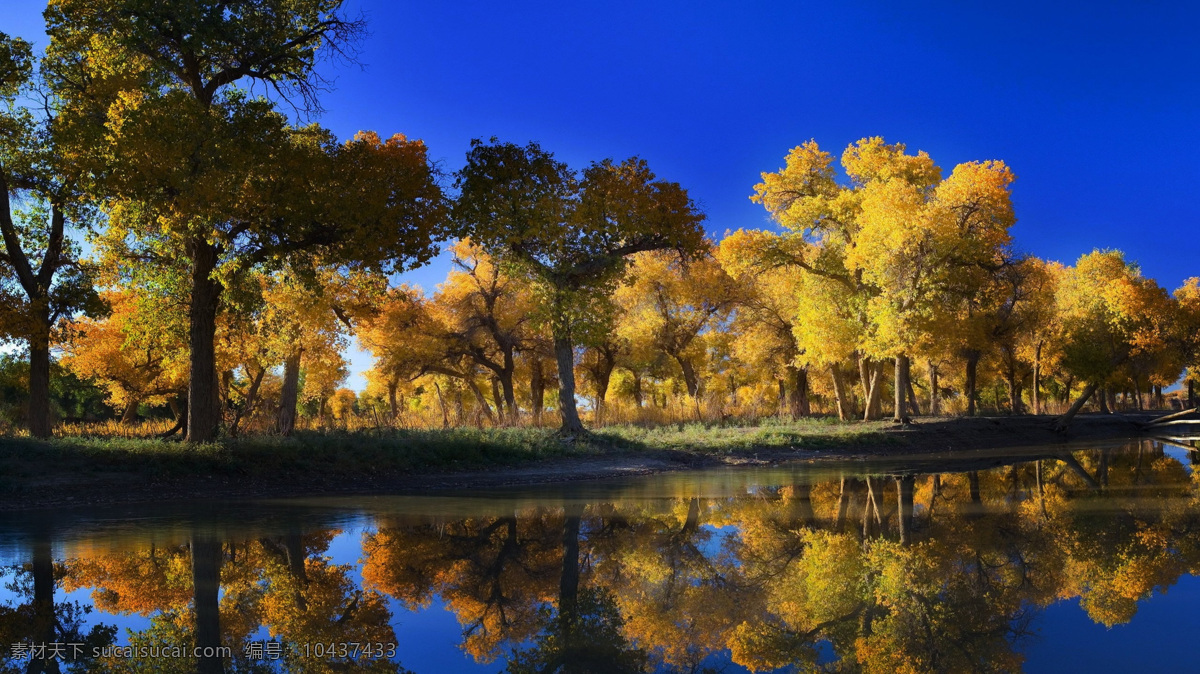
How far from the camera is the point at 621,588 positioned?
229 inches

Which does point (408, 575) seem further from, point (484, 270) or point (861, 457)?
point (484, 270)

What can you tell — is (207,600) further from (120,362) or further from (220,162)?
(120,362)

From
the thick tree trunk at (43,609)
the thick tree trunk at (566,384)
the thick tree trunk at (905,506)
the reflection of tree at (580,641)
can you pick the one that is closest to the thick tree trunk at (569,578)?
the reflection of tree at (580,641)

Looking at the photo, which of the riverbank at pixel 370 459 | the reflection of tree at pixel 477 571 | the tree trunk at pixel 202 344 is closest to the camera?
the reflection of tree at pixel 477 571

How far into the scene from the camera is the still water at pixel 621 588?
4.20 m

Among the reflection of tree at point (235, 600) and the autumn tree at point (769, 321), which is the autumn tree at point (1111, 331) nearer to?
the autumn tree at point (769, 321)

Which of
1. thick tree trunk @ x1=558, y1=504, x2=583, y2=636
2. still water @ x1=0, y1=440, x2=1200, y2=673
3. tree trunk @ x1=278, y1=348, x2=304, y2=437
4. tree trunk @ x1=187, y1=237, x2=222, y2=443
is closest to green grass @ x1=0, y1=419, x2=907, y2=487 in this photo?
tree trunk @ x1=187, y1=237, x2=222, y2=443

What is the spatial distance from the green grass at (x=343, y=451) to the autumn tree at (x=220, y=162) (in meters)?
1.81

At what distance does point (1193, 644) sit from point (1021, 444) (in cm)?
2890

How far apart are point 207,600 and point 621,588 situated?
3286 millimetres

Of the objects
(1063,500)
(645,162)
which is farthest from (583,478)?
(645,162)

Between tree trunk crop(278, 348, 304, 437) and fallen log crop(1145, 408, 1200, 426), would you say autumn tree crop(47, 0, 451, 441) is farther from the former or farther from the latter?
fallen log crop(1145, 408, 1200, 426)

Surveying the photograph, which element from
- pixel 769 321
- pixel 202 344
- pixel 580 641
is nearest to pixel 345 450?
pixel 202 344

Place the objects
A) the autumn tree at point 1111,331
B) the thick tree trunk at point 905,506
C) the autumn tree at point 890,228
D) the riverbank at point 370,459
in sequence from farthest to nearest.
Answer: the autumn tree at point 1111,331 → the autumn tree at point 890,228 → the riverbank at point 370,459 → the thick tree trunk at point 905,506
